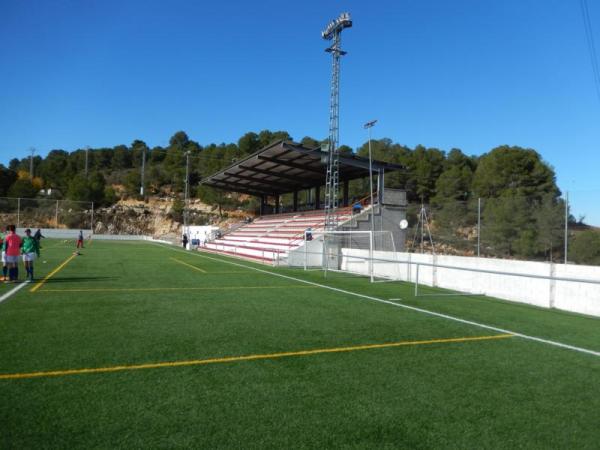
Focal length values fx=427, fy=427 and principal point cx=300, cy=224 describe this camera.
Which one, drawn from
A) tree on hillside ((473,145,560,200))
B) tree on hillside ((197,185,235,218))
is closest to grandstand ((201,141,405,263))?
tree on hillside ((473,145,560,200))

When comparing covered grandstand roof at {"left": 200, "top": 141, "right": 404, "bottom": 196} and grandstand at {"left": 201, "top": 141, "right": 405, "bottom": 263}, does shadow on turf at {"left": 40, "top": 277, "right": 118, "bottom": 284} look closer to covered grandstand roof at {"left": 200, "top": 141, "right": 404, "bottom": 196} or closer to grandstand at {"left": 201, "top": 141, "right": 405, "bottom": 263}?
grandstand at {"left": 201, "top": 141, "right": 405, "bottom": 263}

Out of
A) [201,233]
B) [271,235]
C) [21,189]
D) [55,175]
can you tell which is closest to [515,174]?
[271,235]

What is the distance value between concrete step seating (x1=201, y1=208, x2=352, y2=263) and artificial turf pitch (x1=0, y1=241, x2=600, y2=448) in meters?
14.5

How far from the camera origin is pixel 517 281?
1203cm

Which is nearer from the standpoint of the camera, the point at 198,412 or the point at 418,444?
the point at 418,444

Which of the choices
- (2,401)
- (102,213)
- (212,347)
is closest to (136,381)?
(2,401)

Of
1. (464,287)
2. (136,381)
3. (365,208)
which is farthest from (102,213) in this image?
(136,381)

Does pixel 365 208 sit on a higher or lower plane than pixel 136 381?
higher

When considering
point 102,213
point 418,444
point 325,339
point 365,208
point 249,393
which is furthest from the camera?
point 102,213

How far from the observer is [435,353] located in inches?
237

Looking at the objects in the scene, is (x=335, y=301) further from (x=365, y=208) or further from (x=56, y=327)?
(x=365, y=208)

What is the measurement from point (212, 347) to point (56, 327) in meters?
2.93

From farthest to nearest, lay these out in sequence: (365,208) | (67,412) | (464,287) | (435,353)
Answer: (365,208) < (464,287) < (435,353) < (67,412)

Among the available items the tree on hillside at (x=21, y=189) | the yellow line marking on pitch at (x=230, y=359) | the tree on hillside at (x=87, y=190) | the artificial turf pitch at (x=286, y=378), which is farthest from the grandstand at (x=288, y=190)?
the tree on hillside at (x=21, y=189)
